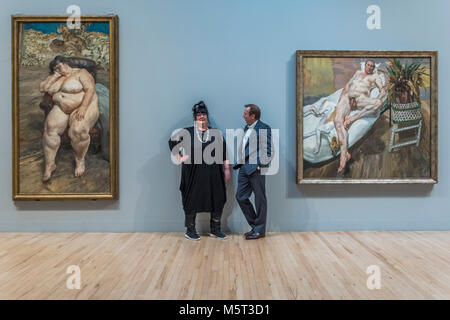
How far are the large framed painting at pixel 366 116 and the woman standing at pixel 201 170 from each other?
3.78 feet

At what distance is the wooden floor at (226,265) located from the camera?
3404 mm

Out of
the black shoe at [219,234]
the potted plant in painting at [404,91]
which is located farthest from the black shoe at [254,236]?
the potted plant in painting at [404,91]

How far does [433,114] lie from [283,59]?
2276 mm

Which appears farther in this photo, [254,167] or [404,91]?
[404,91]

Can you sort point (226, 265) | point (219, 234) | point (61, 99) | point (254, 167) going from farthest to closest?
point (61, 99) < point (219, 234) < point (254, 167) < point (226, 265)

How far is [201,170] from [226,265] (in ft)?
5.07

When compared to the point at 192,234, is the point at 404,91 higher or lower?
higher

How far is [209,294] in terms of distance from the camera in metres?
3.34

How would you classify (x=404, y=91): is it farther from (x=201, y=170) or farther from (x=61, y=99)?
(x=61, y=99)

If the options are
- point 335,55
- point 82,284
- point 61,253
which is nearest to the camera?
point 82,284

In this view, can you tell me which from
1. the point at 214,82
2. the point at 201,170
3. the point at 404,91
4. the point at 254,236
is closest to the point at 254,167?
the point at 201,170

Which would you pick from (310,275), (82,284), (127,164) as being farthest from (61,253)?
(310,275)

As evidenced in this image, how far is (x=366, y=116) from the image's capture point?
223 inches

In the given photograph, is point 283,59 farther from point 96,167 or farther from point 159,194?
point 96,167
